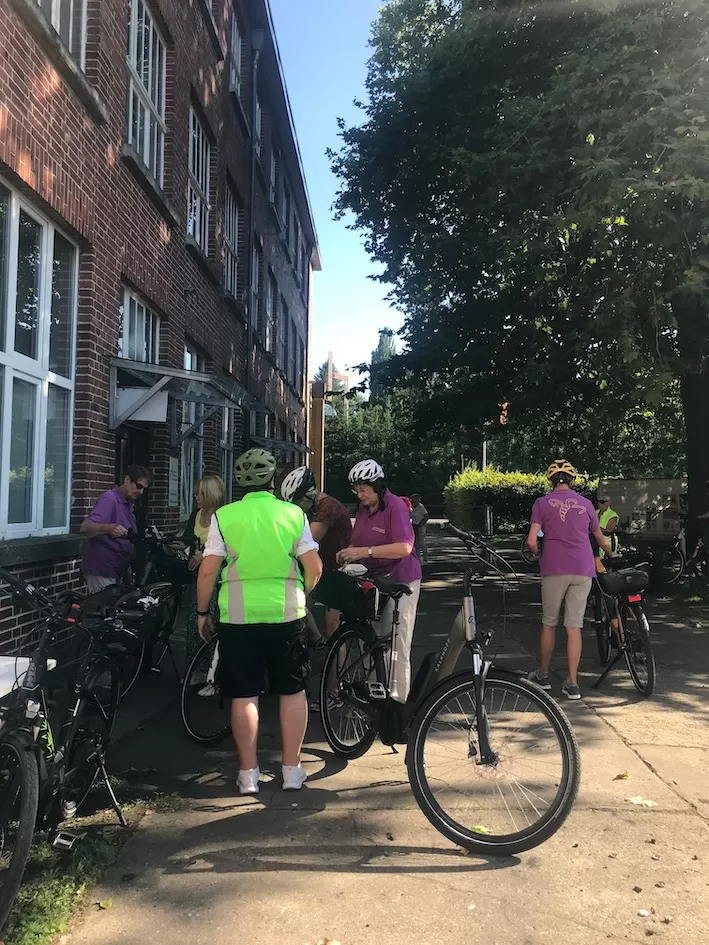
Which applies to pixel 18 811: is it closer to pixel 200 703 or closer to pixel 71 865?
pixel 71 865

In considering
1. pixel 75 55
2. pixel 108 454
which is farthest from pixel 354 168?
pixel 108 454

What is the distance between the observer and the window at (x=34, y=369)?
16.8 ft

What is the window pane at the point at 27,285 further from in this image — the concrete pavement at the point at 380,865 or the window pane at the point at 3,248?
the concrete pavement at the point at 380,865

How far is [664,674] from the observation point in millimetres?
6652

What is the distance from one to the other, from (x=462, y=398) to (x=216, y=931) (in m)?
11.3

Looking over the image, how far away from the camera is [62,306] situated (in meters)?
6.12

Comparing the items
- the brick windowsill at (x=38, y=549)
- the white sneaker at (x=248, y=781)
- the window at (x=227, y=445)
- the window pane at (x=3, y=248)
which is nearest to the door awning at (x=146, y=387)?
the brick windowsill at (x=38, y=549)

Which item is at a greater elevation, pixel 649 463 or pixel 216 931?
pixel 649 463

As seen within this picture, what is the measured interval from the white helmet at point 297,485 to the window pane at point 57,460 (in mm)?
2099

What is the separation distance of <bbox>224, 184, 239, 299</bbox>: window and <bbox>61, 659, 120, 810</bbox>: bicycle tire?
9.76 meters

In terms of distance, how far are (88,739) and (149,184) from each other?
5.94 metres

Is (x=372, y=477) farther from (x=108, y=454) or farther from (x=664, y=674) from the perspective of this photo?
(x=664, y=674)

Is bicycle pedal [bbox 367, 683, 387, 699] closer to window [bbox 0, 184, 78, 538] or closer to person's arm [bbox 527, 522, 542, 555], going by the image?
person's arm [bbox 527, 522, 542, 555]

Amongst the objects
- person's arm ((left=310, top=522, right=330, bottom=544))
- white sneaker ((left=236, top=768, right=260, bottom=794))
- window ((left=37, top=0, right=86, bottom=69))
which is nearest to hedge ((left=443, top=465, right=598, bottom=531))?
person's arm ((left=310, top=522, right=330, bottom=544))
